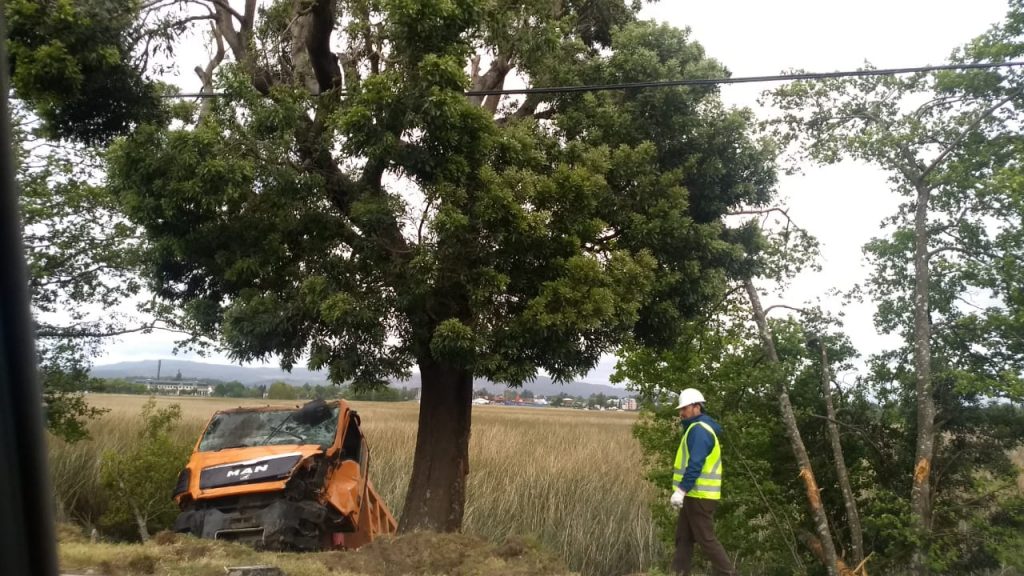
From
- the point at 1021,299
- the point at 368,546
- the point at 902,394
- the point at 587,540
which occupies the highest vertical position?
the point at 1021,299

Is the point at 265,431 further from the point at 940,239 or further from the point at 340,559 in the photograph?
the point at 940,239

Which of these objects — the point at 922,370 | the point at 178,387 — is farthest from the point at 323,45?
the point at 178,387

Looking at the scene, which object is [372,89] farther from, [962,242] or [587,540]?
[587,540]

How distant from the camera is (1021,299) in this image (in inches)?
537

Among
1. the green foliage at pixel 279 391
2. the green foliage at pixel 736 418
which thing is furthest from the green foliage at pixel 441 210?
the green foliage at pixel 279 391

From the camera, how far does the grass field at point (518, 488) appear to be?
19922 millimetres

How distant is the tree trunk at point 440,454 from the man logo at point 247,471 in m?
2.81

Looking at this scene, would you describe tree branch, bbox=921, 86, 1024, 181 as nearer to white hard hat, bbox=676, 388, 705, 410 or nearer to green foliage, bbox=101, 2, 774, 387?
green foliage, bbox=101, 2, 774, 387

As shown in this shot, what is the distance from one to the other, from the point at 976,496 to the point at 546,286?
1032 cm

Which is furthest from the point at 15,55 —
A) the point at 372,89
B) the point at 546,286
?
the point at 546,286

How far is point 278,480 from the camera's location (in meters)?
10.0

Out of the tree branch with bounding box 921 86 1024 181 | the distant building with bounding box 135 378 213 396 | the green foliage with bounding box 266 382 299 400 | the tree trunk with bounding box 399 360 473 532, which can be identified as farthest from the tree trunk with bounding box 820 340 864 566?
the distant building with bounding box 135 378 213 396

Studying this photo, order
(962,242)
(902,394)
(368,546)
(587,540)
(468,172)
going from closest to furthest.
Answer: (368,546) < (468,172) < (962,242) < (902,394) < (587,540)

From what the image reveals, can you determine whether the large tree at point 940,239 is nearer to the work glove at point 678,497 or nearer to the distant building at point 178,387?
the work glove at point 678,497
